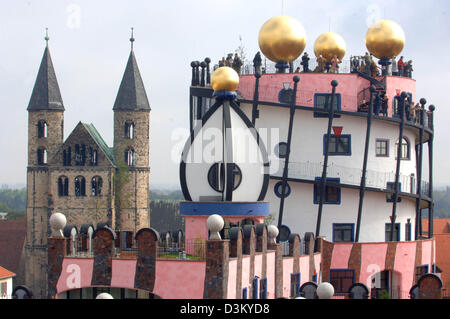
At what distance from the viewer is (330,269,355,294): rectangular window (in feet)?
122

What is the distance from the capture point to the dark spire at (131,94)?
7550cm

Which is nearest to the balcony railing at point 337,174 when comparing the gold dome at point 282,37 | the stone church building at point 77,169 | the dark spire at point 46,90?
the gold dome at point 282,37

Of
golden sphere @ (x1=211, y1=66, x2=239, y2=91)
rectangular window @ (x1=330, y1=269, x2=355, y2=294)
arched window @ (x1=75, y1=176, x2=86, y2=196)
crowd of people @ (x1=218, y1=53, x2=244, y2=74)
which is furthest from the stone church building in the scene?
golden sphere @ (x1=211, y1=66, x2=239, y2=91)

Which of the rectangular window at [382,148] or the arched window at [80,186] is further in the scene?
the arched window at [80,186]

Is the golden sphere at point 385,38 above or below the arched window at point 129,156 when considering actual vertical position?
above

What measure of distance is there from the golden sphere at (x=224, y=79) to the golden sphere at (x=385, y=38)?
10613mm

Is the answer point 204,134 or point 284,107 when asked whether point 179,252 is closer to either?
point 204,134

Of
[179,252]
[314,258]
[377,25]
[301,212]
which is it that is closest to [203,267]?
[179,252]

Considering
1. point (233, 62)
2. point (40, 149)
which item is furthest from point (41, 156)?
point (233, 62)

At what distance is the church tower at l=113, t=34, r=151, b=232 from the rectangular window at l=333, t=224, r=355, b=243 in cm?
3809

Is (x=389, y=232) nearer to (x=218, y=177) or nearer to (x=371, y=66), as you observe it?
(x=371, y=66)

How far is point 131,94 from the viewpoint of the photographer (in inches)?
2972

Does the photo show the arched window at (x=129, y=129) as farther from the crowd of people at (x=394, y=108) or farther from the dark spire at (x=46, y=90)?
the crowd of people at (x=394, y=108)
